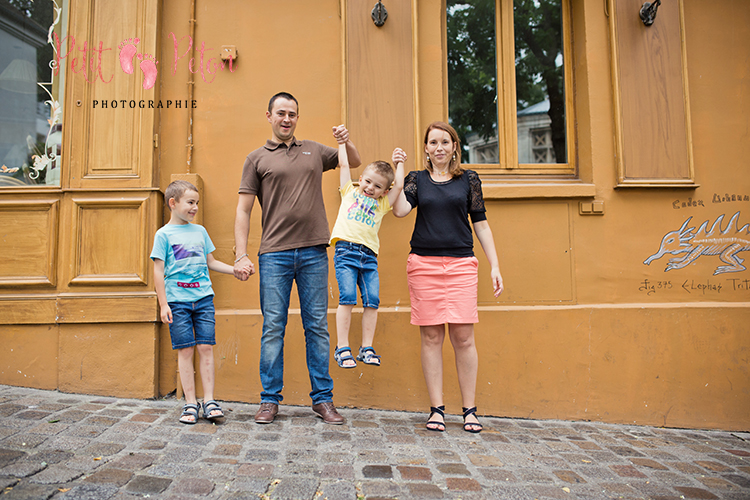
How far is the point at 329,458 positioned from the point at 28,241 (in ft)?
10.6

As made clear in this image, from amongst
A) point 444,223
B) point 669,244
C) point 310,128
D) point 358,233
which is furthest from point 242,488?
point 669,244

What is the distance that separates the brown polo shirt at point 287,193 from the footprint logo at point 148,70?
4.88 ft

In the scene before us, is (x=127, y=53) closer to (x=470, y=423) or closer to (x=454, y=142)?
(x=454, y=142)

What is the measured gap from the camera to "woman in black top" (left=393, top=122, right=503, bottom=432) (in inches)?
133

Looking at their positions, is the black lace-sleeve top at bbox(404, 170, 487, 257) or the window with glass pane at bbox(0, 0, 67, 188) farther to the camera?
the window with glass pane at bbox(0, 0, 67, 188)

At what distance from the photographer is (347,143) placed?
350 cm

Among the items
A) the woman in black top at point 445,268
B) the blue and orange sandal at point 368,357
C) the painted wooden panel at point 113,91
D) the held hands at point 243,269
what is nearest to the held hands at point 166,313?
the held hands at point 243,269

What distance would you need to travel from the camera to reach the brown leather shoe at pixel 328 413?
334 cm

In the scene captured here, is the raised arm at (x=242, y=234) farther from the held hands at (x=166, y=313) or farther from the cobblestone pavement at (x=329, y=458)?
the cobblestone pavement at (x=329, y=458)

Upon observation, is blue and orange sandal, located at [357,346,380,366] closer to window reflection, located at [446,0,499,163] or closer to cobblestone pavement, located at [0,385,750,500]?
cobblestone pavement, located at [0,385,750,500]

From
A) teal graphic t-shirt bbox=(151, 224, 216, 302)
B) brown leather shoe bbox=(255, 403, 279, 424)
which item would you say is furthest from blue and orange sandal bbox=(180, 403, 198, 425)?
teal graphic t-shirt bbox=(151, 224, 216, 302)

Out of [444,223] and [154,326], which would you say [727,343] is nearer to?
[444,223]

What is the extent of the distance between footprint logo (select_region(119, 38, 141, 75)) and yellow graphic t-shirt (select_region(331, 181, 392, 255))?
89.2 inches

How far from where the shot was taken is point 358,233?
3541mm
